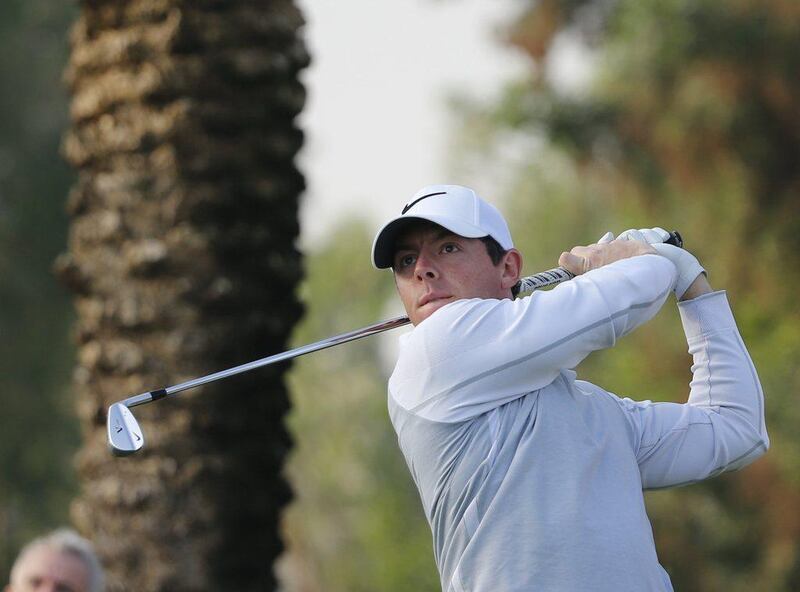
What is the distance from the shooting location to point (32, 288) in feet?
55.3

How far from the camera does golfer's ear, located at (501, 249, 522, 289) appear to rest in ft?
10.1

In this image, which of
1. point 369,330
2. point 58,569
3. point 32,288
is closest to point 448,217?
point 369,330

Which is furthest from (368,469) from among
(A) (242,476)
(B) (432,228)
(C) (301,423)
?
(B) (432,228)

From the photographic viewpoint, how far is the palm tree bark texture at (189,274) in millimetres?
5188

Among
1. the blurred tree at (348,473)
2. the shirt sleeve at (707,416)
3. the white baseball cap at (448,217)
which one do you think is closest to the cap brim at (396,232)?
the white baseball cap at (448,217)

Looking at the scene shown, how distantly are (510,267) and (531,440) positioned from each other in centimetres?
47

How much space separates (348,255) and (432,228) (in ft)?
104

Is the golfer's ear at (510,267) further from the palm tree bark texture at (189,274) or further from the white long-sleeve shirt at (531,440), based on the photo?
the palm tree bark texture at (189,274)

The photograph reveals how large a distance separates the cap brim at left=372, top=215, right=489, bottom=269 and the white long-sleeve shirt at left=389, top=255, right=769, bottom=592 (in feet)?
0.48

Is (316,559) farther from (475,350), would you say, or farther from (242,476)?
(475,350)

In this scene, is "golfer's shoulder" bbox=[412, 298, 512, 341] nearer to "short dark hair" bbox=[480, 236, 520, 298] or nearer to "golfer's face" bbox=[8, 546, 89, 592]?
"short dark hair" bbox=[480, 236, 520, 298]

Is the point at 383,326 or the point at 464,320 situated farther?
the point at 383,326

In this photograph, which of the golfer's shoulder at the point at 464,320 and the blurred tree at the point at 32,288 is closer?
the golfer's shoulder at the point at 464,320

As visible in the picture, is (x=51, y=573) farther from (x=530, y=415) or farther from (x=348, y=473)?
(x=348, y=473)
